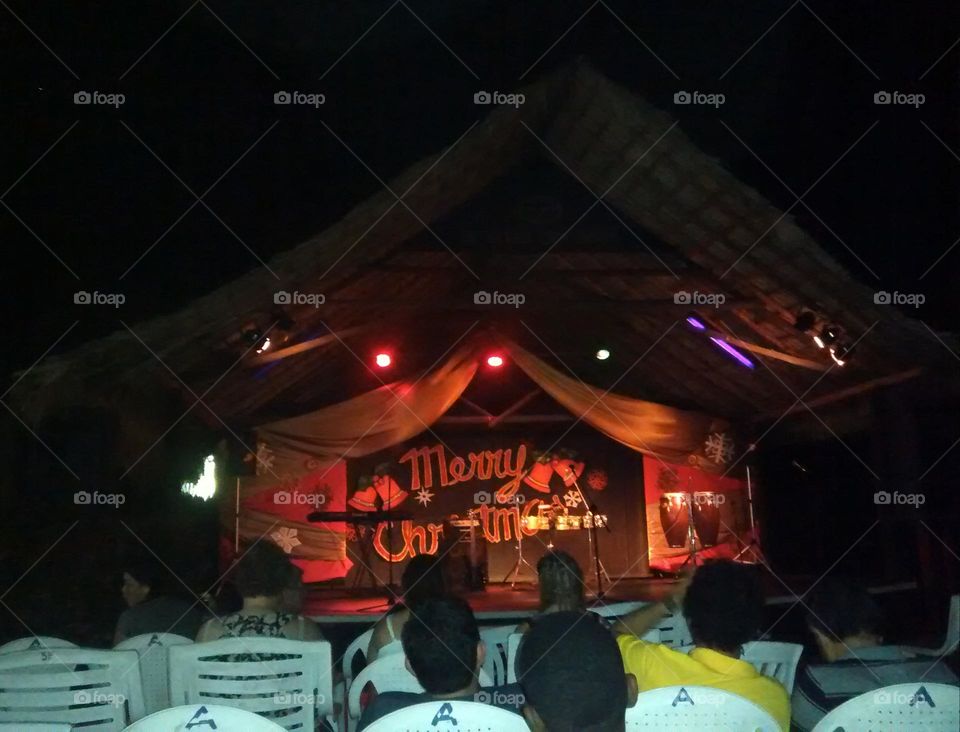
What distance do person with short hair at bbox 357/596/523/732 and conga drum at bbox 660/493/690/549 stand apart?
743 centimetres

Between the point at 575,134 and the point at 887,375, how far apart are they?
8.90 feet

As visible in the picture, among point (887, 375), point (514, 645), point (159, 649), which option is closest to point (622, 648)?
point (514, 645)

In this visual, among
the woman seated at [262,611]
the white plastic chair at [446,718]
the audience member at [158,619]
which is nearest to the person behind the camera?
the white plastic chair at [446,718]

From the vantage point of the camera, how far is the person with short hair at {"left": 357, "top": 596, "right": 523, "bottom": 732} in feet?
7.26

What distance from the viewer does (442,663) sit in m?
2.22

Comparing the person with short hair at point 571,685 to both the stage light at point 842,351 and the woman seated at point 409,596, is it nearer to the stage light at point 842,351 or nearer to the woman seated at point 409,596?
the woman seated at point 409,596

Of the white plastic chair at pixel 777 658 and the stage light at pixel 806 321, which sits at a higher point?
the stage light at pixel 806 321

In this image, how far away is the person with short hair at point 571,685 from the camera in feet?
7.03

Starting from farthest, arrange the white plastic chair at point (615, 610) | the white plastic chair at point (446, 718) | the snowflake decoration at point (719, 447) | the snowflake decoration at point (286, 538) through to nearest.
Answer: the snowflake decoration at point (719, 447), the snowflake decoration at point (286, 538), the white plastic chair at point (615, 610), the white plastic chair at point (446, 718)

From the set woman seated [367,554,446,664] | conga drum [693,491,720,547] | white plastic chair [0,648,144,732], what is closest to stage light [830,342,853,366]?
woman seated [367,554,446,664]

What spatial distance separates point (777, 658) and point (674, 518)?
262 inches

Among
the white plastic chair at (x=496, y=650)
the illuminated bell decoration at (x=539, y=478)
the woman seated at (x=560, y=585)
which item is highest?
the illuminated bell decoration at (x=539, y=478)

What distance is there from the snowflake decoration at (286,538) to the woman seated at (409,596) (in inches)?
176

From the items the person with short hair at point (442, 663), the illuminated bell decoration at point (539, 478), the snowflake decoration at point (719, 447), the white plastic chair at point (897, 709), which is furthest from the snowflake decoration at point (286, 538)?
the white plastic chair at point (897, 709)
